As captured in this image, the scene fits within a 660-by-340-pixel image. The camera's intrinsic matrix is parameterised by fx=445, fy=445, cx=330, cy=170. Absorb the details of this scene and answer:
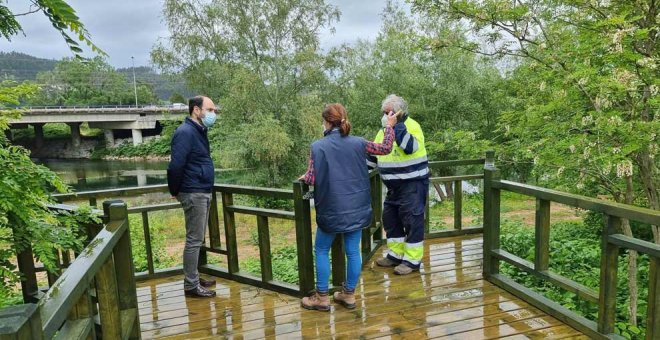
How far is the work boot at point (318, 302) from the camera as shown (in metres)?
3.30

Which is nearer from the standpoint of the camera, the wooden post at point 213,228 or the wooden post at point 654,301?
the wooden post at point 654,301

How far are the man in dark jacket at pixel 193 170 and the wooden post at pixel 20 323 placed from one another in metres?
2.28

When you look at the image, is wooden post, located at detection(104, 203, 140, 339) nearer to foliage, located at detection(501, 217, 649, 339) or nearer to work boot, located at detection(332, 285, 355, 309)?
work boot, located at detection(332, 285, 355, 309)

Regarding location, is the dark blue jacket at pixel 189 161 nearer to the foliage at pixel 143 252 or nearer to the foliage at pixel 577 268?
the foliage at pixel 577 268

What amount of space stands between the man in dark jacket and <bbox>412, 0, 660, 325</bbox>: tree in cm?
304

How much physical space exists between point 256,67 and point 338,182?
14.2 metres

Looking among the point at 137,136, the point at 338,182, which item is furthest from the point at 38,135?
the point at 338,182

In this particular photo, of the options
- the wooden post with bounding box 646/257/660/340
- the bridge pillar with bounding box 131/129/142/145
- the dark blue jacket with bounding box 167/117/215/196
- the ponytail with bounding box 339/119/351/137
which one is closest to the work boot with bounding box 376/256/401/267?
the ponytail with bounding box 339/119/351/137

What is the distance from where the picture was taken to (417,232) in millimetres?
3936

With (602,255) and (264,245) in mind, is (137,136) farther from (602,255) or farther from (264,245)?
(602,255)

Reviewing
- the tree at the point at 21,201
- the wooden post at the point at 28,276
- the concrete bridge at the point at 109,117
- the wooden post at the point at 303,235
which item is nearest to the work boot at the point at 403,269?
the wooden post at the point at 303,235

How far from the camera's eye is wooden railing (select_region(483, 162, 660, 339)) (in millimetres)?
2352

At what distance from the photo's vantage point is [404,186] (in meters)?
3.85

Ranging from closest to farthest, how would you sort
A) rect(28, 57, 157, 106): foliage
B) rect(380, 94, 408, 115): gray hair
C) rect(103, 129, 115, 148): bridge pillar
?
rect(380, 94, 408, 115): gray hair → rect(103, 129, 115, 148): bridge pillar → rect(28, 57, 157, 106): foliage
